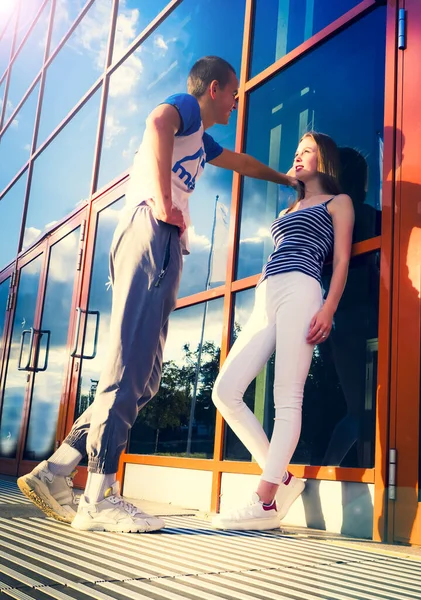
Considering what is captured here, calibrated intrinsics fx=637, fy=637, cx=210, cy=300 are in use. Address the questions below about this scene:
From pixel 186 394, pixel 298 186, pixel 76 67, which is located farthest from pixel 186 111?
pixel 76 67

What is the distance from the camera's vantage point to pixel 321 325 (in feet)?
6.82

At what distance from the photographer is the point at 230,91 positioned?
2.34 metres

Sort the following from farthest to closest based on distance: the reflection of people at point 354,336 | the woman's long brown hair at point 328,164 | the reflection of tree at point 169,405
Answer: the reflection of tree at point 169,405, the woman's long brown hair at point 328,164, the reflection of people at point 354,336

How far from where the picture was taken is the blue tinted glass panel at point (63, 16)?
585 centimetres

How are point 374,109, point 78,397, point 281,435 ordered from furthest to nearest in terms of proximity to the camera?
1. point 78,397
2. point 374,109
3. point 281,435

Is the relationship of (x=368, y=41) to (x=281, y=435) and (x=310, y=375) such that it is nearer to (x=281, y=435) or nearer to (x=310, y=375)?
(x=310, y=375)

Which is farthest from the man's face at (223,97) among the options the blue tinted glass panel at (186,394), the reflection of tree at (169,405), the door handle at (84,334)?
the door handle at (84,334)

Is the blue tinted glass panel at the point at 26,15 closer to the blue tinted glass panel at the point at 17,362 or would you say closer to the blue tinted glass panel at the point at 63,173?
the blue tinted glass panel at the point at 63,173

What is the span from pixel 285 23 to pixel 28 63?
198 inches

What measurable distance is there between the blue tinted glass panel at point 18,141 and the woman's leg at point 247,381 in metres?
4.92

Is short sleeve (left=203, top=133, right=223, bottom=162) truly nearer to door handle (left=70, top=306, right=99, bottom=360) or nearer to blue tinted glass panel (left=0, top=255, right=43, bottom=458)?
door handle (left=70, top=306, right=99, bottom=360)

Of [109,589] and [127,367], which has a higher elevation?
[127,367]

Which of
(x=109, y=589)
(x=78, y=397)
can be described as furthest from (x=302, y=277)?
(x=78, y=397)

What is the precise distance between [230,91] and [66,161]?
131 inches
